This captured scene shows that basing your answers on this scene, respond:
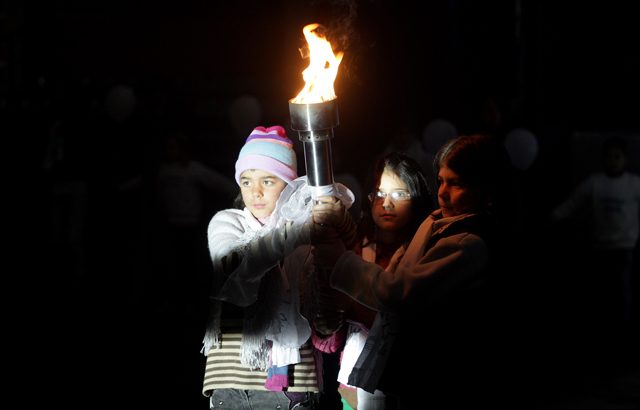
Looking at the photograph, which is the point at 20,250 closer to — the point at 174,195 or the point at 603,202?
the point at 174,195

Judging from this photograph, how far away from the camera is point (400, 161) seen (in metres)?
4.55

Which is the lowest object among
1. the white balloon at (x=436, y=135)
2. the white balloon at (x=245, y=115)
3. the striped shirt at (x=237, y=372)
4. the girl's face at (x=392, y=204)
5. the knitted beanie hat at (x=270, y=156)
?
the striped shirt at (x=237, y=372)

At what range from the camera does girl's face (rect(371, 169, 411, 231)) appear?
450 cm

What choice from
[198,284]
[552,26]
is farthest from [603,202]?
[552,26]

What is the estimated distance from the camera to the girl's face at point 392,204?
4.50 meters

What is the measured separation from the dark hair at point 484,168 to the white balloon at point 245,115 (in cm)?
682

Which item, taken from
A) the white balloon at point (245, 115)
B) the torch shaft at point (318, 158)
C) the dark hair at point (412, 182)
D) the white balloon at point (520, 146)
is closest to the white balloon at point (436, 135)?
the white balloon at point (520, 146)

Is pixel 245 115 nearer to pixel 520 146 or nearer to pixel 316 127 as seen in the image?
pixel 520 146

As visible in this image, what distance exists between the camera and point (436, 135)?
10.0 meters

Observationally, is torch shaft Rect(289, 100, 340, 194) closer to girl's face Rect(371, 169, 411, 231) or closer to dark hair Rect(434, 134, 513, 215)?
dark hair Rect(434, 134, 513, 215)

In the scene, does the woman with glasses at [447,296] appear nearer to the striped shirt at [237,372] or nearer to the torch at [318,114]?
the torch at [318,114]

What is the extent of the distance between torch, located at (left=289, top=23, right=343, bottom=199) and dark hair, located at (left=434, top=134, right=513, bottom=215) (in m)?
0.46

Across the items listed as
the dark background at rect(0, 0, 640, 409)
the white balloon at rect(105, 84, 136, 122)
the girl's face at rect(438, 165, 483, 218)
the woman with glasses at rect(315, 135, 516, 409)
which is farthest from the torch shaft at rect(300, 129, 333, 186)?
the white balloon at rect(105, 84, 136, 122)

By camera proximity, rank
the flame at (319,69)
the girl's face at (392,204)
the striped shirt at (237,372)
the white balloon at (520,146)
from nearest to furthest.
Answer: the flame at (319,69), the striped shirt at (237,372), the girl's face at (392,204), the white balloon at (520,146)
